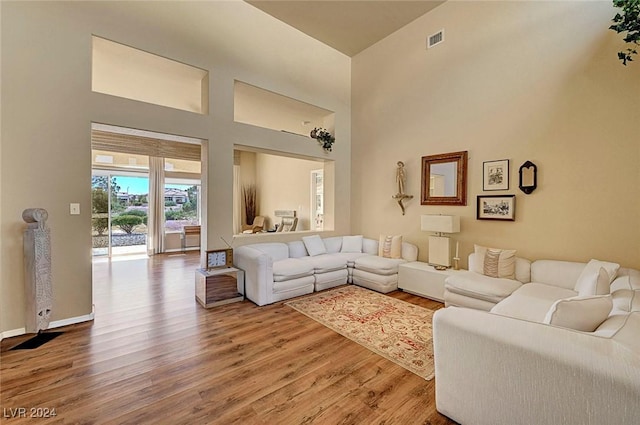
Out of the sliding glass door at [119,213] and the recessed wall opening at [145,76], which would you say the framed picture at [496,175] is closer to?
the recessed wall opening at [145,76]

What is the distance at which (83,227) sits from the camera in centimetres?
320

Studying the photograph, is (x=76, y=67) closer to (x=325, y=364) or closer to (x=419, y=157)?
(x=325, y=364)

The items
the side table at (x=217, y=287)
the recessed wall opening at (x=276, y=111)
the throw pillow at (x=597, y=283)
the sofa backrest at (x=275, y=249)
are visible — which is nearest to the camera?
the throw pillow at (x=597, y=283)

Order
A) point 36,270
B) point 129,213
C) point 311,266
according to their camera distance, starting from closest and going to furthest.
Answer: point 36,270 < point 311,266 < point 129,213

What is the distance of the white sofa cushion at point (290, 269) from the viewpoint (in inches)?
154

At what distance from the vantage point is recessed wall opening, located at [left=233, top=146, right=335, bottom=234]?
705cm

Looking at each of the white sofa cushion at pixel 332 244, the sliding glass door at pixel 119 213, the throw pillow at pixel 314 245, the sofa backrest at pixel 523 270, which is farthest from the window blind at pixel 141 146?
the sofa backrest at pixel 523 270

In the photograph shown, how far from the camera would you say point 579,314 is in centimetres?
149

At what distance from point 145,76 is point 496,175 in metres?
5.97

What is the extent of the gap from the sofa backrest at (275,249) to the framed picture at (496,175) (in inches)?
134

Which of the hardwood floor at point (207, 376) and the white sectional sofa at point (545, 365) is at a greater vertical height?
the white sectional sofa at point (545, 365)

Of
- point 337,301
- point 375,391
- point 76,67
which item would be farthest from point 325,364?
point 76,67

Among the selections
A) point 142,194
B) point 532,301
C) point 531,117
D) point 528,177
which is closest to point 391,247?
point 528,177

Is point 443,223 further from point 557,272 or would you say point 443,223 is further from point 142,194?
point 142,194
